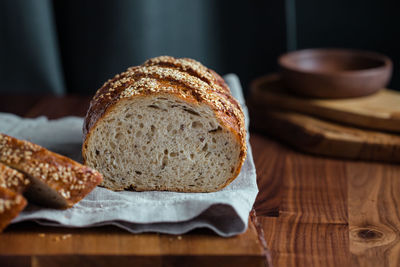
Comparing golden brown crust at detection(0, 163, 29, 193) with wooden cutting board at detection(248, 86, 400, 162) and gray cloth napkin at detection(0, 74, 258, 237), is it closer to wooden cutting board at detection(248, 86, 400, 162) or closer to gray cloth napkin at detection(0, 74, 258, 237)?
gray cloth napkin at detection(0, 74, 258, 237)

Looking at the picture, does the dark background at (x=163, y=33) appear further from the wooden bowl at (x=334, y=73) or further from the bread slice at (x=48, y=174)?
the bread slice at (x=48, y=174)

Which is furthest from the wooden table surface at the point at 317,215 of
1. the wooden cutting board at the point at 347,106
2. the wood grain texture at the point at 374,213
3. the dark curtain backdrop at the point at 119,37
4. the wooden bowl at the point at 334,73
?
the dark curtain backdrop at the point at 119,37

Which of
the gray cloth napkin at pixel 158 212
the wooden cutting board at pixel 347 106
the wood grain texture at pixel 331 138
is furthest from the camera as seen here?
the wooden cutting board at pixel 347 106

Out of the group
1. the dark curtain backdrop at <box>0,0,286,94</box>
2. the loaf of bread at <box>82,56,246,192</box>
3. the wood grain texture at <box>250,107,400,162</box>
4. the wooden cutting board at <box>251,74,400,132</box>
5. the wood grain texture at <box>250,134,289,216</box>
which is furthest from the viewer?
the dark curtain backdrop at <box>0,0,286,94</box>

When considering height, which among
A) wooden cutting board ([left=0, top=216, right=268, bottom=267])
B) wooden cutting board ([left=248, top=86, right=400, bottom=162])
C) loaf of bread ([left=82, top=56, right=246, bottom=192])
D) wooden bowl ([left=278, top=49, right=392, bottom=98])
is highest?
loaf of bread ([left=82, top=56, right=246, bottom=192])

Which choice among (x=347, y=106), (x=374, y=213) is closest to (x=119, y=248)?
(x=374, y=213)

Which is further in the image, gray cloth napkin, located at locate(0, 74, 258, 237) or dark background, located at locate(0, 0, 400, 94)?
dark background, located at locate(0, 0, 400, 94)

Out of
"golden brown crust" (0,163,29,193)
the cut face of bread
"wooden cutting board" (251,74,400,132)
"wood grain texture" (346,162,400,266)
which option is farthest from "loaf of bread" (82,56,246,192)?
"wooden cutting board" (251,74,400,132)
